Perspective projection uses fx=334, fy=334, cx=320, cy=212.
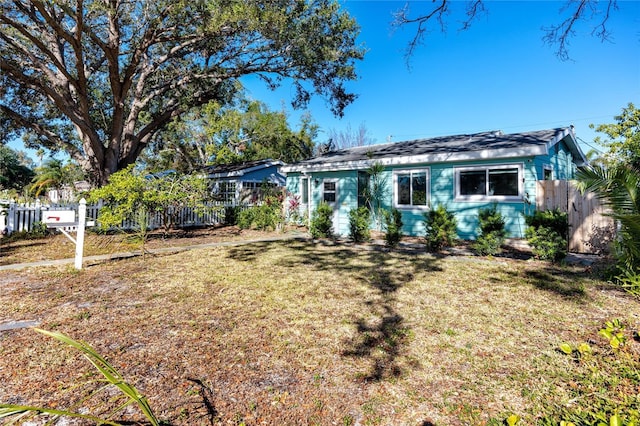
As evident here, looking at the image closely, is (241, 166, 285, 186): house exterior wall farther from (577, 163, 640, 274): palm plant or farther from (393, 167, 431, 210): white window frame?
(577, 163, 640, 274): palm plant

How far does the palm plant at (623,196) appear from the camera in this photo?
494 centimetres

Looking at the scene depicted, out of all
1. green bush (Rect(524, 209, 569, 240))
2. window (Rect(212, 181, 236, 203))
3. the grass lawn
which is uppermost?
window (Rect(212, 181, 236, 203))

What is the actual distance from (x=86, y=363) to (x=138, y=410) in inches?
42.3

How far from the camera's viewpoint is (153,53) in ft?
49.1

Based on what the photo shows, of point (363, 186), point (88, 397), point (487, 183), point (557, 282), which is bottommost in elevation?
point (557, 282)

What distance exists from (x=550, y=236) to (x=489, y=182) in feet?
10.7

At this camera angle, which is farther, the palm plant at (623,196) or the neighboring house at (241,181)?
the neighboring house at (241,181)

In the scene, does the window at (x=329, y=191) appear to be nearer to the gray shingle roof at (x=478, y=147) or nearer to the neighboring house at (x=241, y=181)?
the gray shingle roof at (x=478, y=147)

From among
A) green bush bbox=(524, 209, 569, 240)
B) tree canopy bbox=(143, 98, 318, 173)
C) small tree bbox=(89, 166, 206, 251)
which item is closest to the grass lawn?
green bush bbox=(524, 209, 569, 240)

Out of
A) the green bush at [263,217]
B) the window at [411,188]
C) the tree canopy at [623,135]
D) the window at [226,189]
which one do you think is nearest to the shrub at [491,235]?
the window at [411,188]

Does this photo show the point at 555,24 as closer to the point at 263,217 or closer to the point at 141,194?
the point at 141,194

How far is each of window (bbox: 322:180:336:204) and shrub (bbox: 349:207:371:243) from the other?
3.15 meters

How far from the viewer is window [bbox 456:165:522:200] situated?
9.62m

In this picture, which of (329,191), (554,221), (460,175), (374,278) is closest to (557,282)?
(554,221)
